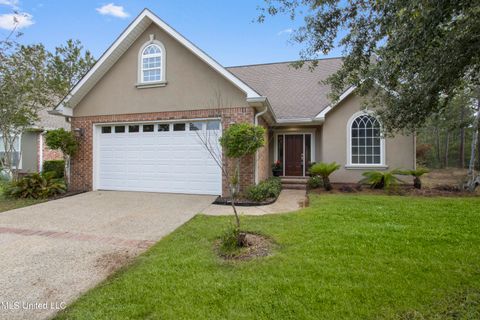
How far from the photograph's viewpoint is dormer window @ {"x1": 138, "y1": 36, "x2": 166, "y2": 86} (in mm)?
9938

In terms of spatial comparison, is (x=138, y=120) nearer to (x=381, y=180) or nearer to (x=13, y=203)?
(x=13, y=203)

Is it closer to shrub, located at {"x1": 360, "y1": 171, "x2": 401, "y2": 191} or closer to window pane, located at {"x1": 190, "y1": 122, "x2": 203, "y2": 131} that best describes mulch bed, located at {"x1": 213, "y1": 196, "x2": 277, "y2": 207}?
window pane, located at {"x1": 190, "y1": 122, "x2": 203, "y2": 131}

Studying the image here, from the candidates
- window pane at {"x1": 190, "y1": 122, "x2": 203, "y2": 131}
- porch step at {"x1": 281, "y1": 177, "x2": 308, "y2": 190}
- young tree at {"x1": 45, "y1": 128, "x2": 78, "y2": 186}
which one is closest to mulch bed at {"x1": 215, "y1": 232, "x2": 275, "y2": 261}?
window pane at {"x1": 190, "y1": 122, "x2": 203, "y2": 131}

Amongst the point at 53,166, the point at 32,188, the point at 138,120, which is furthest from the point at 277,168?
the point at 53,166

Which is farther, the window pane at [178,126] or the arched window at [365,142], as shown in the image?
the arched window at [365,142]

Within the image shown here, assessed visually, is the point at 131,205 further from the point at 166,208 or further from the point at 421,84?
the point at 421,84

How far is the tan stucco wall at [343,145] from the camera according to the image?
36.5ft

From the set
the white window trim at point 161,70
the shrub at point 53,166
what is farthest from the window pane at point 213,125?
the shrub at point 53,166

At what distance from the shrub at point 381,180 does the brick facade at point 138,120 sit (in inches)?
186

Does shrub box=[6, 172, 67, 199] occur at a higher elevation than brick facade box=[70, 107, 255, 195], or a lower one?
lower

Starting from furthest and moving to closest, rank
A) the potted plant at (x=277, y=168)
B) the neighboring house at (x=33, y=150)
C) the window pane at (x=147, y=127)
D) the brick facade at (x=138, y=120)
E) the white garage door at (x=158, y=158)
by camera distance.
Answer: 1. the neighboring house at (x=33, y=150)
2. the potted plant at (x=277, y=168)
3. the window pane at (x=147, y=127)
4. the white garage door at (x=158, y=158)
5. the brick facade at (x=138, y=120)

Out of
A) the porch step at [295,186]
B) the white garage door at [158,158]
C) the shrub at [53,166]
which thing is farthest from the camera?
the shrub at [53,166]

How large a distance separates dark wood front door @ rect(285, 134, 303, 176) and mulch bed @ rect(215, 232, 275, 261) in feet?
27.2

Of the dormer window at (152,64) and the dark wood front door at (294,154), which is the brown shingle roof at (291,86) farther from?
the dormer window at (152,64)
